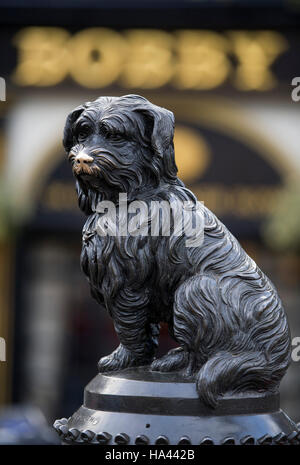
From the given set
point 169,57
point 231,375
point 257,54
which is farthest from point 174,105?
point 231,375

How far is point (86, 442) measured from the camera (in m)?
2.37

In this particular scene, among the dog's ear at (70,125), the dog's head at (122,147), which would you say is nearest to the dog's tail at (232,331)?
the dog's head at (122,147)

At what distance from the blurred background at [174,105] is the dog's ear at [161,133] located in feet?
15.4

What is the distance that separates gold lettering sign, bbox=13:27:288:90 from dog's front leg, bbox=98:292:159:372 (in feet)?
16.7

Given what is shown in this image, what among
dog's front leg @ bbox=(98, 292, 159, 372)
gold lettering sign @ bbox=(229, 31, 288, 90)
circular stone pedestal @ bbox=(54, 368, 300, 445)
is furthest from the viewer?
gold lettering sign @ bbox=(229, 31, 288, 90)

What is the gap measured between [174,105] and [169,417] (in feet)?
17.8

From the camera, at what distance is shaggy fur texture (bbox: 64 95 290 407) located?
2402 mm

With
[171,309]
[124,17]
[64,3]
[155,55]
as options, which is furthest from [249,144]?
[171,309]

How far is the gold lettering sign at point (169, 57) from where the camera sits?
732 centimetres

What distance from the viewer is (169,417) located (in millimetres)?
2314

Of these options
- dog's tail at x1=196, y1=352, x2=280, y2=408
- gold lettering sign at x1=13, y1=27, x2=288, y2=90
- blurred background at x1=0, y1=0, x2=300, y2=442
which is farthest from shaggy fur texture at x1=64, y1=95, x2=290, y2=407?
gold lettering sign at x1=13, y1=27, x2=288, y2=90

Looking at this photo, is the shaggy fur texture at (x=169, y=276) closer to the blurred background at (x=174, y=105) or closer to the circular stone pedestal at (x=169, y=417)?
the circular stone pedestal at (x=169, y=417)

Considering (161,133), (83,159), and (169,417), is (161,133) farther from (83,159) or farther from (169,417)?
(169,417)

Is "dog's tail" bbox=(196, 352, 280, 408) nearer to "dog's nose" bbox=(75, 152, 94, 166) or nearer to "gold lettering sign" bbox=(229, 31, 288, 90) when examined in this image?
"dog's nose" bbox=(75, 152, 94, 166)
